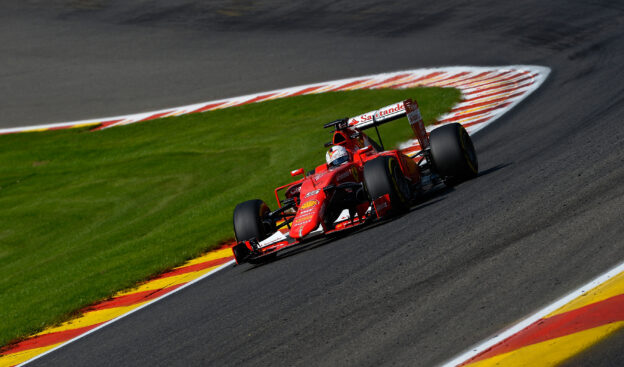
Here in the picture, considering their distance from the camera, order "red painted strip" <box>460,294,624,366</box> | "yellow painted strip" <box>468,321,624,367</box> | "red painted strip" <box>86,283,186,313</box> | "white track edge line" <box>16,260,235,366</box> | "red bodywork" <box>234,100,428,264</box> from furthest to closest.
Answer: "red painted strip" <box>86,283,186,313</box>
"red bodywork" <box>234,100,428,264</box>
"white track edge line" <box>16,260,235,366</box>
"red painted strip" <box>460,294,624,366</box>
"yellow painted strip" <box>468,321,624,367</box>

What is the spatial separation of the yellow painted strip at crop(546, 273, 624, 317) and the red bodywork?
4078mm

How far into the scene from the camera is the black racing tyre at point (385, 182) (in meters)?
9.12

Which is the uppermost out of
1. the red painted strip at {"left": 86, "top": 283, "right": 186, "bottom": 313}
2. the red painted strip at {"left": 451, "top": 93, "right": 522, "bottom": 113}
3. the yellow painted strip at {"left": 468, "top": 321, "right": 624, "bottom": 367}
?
the red painted strip at {"left": 451, "top": 93, "right": 522, "bottom": 113}

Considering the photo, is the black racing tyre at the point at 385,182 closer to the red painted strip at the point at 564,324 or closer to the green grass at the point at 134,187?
the green grass at the point at 134,187

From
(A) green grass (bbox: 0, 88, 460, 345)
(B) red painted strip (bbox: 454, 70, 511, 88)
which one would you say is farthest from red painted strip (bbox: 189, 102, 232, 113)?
(B) red painted strip (bbox: 454, 70, 511, 88)

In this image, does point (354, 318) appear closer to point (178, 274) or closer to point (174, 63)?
point (178, 274)

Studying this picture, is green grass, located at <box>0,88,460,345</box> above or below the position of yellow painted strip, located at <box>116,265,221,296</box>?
above

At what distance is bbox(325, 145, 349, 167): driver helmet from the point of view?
32.9ft

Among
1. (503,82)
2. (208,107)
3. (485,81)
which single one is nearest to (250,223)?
(503,82)

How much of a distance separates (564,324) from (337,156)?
18.0ft

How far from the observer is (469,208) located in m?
8.51

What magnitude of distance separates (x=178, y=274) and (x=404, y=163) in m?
3.01

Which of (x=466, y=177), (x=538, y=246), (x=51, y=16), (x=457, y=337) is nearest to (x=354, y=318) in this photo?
(x=457, y=337)

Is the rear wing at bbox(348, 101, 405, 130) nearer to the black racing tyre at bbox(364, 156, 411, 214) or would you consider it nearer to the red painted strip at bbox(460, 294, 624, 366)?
the black racing tyre at bbox(364, 156, 411, 214)
